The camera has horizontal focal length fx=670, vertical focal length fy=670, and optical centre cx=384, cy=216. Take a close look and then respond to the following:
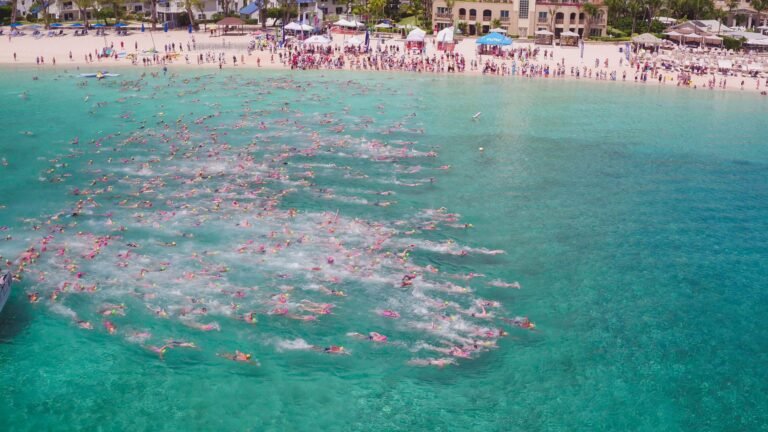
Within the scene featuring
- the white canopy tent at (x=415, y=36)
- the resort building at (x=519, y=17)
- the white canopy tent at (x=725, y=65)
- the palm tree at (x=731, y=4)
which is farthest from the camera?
the palm tree at (x=731, y=4)

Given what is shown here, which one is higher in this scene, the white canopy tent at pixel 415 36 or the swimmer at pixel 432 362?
the white canopy tent at pixel 415 36

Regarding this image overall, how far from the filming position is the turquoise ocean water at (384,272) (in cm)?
2241

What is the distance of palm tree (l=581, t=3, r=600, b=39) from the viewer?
110 metres

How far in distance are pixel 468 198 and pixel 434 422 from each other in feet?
67.7

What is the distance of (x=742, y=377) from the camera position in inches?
941

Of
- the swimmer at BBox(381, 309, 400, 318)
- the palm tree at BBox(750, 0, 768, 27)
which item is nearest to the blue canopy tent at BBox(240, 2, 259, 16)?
the palm tree at BBox(750, 0, 768, 27)

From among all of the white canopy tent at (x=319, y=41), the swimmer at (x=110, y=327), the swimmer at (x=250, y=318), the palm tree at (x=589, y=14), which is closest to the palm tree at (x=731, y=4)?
the palm tree at (x=589, y=14)

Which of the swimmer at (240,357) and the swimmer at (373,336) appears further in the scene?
the swimmer at (373,336)

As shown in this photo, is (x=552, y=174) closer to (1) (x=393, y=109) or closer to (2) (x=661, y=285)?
(2) (x=661, y=285)

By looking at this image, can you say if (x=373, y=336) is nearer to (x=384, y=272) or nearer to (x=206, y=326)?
(x=384, y=272)

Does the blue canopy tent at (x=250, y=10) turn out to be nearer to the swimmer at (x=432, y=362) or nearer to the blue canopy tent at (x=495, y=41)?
the blue canopy tent at (x=495, y=41)

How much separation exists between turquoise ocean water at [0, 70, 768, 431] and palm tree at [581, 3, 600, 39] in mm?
56826

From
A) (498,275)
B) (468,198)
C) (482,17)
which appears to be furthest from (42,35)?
(498,275)

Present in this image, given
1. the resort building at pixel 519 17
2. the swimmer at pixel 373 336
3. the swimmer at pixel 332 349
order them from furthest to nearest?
the resort building at pixel 519 17 → the swimmer at pixel 373 336 → the swimmer at pixel 332 349
